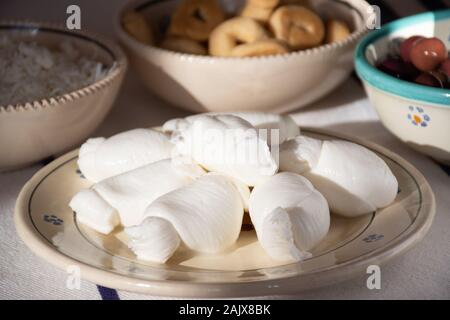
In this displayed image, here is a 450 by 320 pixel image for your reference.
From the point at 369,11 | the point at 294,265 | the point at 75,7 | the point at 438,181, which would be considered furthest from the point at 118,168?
the point at 75,7

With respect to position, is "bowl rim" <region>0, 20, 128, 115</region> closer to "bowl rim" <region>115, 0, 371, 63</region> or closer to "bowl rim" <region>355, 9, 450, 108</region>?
"bowl rim" <region>115, 0, 371, 63</region>

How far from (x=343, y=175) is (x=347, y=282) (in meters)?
0.09

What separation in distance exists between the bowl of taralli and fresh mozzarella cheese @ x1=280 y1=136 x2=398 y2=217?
0.21 metres

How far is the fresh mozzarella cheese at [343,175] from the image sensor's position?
594 mm

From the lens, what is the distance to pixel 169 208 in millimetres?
542

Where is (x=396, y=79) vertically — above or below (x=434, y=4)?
above

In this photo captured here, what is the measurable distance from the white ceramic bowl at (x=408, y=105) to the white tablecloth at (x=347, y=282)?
39mm

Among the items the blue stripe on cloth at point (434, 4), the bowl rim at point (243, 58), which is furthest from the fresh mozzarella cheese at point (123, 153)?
the blue stripe on cloth at point (434, 4)

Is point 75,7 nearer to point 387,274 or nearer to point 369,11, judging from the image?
point 369,11

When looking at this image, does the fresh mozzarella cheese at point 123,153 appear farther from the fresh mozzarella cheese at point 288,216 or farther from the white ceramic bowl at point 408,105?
the white ceramic bowl at point 408,105

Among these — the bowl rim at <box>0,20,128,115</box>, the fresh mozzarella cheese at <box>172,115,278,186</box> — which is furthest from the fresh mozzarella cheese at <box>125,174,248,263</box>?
the bowl rim at <box>0,20,128,115</box>

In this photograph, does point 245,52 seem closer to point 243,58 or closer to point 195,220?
point 243,58

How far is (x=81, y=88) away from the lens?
0.79 m

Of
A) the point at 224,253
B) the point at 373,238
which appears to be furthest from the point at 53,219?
the point at 373,238
